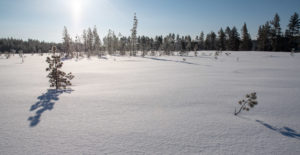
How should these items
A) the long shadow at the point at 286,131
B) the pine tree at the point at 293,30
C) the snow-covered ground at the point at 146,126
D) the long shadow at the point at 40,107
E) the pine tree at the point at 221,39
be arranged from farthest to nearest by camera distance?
the pine tree at the point at 221,39, the pine tree at the point at 293,30, the long shadow at the point at 40,107, the long shadow at the point at 286,131, the snow-covered ground at the point at 146,126

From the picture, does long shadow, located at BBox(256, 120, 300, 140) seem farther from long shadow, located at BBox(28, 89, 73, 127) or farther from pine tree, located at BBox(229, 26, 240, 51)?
pine tree, located at BBox(229, 26, 240, 51)

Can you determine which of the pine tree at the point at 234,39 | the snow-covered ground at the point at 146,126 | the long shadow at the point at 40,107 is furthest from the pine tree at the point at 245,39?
the long shadow at the point at 40,107

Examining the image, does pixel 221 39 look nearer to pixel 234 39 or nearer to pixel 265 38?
pixel 234 39

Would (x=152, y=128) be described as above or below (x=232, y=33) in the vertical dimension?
below

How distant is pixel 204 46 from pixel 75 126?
243 ft

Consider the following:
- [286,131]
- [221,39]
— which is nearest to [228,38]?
[221,39]

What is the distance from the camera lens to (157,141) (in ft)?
7.53

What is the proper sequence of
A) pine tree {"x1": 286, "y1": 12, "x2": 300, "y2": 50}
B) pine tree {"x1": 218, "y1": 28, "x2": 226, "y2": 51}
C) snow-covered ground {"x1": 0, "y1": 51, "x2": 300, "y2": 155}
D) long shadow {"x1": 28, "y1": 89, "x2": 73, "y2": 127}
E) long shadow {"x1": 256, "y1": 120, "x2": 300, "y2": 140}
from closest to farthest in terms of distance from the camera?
1. snow-covered ground {"x1": 0, "y1": 51, "x2": 300, "y2": 155}
2. long shadow {"x1": 256, "y1": 120, "x2": 300, "y2": 140}
3. long shadow {"x1": 28, "y1": 89, "x2": 73, "y2": 127}
4. pine tree {"x1": 286, "y1": 12, "x2": 300, "y2": 50}
5. pine tree {"x1": 218, "y1": 28, "x2": 226, "y2": 51}

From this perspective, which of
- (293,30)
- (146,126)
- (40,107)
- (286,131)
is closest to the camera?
(286,131)

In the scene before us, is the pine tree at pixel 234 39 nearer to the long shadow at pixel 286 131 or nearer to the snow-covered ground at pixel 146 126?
the snow-covered ground at pixel 146 126

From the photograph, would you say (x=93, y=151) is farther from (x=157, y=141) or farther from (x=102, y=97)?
(x=102, y=97)

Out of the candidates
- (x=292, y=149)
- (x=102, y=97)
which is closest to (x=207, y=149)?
(x=292, y=149)

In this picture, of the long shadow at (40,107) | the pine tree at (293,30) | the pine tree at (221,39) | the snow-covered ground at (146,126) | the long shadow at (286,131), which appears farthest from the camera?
the pine tree at (221,39)

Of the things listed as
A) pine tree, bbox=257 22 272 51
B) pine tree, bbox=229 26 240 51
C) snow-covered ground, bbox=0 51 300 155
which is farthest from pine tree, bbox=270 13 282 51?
snow-covered ground, bbox=0 51 300 155
